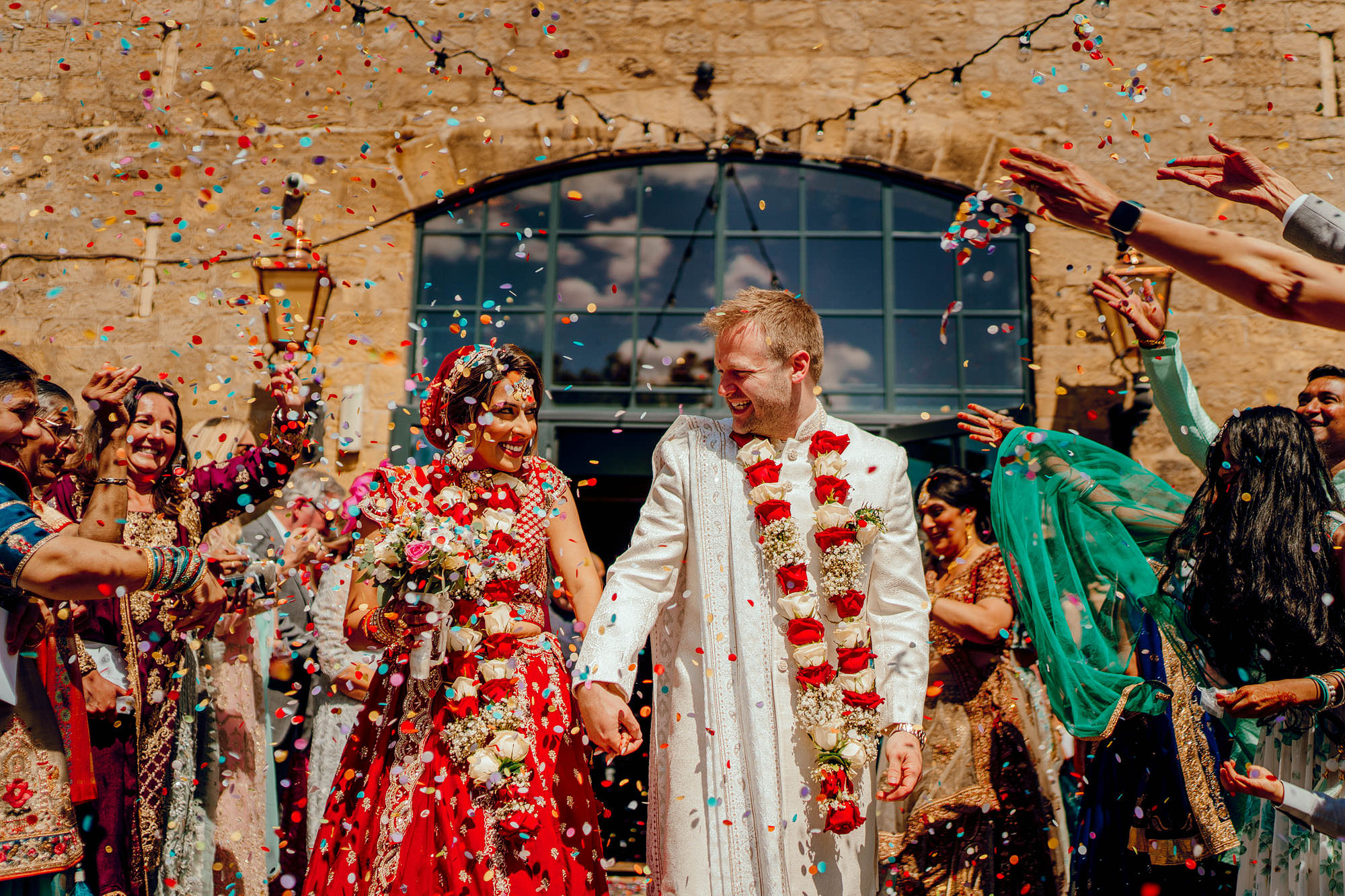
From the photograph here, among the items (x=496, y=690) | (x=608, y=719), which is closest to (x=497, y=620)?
(x=496, y=690)

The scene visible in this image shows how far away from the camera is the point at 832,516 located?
2.68 m

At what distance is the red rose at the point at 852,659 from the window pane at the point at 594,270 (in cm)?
417

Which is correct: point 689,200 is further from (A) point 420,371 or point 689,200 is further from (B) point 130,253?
(B) point 130,253

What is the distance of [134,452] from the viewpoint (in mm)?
3605

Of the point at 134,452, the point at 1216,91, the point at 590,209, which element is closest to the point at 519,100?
the point at 590,209

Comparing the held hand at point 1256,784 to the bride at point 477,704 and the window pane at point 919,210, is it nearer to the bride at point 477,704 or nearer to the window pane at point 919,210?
the bride at point 477,704

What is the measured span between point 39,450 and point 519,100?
4.21 metres

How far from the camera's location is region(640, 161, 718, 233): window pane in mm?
6480

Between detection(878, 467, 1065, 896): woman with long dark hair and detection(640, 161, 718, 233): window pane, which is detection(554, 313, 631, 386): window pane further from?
detection(878, 467, 1065, 896): woman with long dark hair

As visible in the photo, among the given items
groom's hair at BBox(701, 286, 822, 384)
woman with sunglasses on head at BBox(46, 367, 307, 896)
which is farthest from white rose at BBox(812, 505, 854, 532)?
woman with sunglasses on head at BBox(46, 367, 307, 896)

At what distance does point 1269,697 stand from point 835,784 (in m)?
1.33

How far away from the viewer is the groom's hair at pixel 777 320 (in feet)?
9.07

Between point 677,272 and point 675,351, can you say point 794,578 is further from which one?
point 677,272

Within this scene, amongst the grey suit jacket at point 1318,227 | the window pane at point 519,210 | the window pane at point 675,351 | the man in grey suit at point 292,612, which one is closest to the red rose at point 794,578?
the grey suit jacket at point 1318,227
